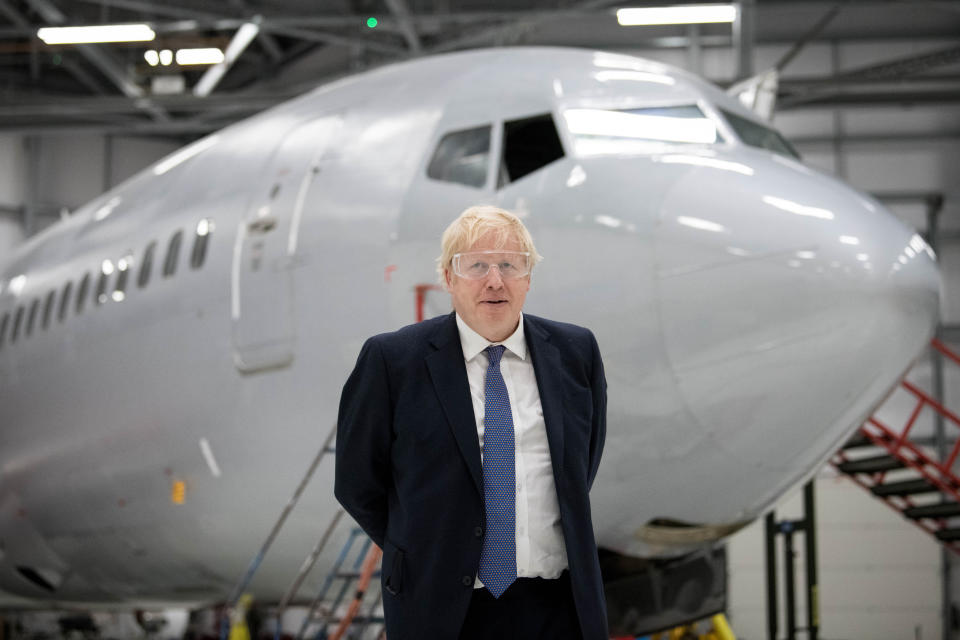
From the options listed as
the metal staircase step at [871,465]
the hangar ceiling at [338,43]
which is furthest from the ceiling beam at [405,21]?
the metal staircase step at [871,465]

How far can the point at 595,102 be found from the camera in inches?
238

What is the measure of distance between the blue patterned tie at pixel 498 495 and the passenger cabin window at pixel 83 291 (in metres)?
6.78

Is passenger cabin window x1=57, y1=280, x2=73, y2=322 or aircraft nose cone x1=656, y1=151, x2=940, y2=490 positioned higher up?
passenger cabin window x1=57, y1=280, x2=73, y2=322

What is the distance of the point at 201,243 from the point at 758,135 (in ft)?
11.2

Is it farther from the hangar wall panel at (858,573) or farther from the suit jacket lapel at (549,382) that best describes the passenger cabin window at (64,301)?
the hangar wall panel at (858,573)

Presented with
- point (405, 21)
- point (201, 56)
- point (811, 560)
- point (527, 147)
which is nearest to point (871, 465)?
point (811, 560)

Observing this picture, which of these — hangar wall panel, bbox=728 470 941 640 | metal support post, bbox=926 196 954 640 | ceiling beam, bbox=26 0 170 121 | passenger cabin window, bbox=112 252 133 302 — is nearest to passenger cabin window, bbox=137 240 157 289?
passenger cabin window, bbox=112 252 133 302

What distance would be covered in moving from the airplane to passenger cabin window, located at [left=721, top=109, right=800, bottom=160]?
0.02m

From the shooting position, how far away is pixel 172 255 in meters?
7.70

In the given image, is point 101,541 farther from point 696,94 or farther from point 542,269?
point 696,94

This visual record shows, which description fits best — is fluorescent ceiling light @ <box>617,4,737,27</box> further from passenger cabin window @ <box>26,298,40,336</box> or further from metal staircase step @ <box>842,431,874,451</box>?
passenger cabin window @ <box>26,298,40,336</box>

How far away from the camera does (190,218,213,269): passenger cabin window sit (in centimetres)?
728

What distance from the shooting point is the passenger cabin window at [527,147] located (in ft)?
19.1

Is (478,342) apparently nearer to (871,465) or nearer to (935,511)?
(871,465)
